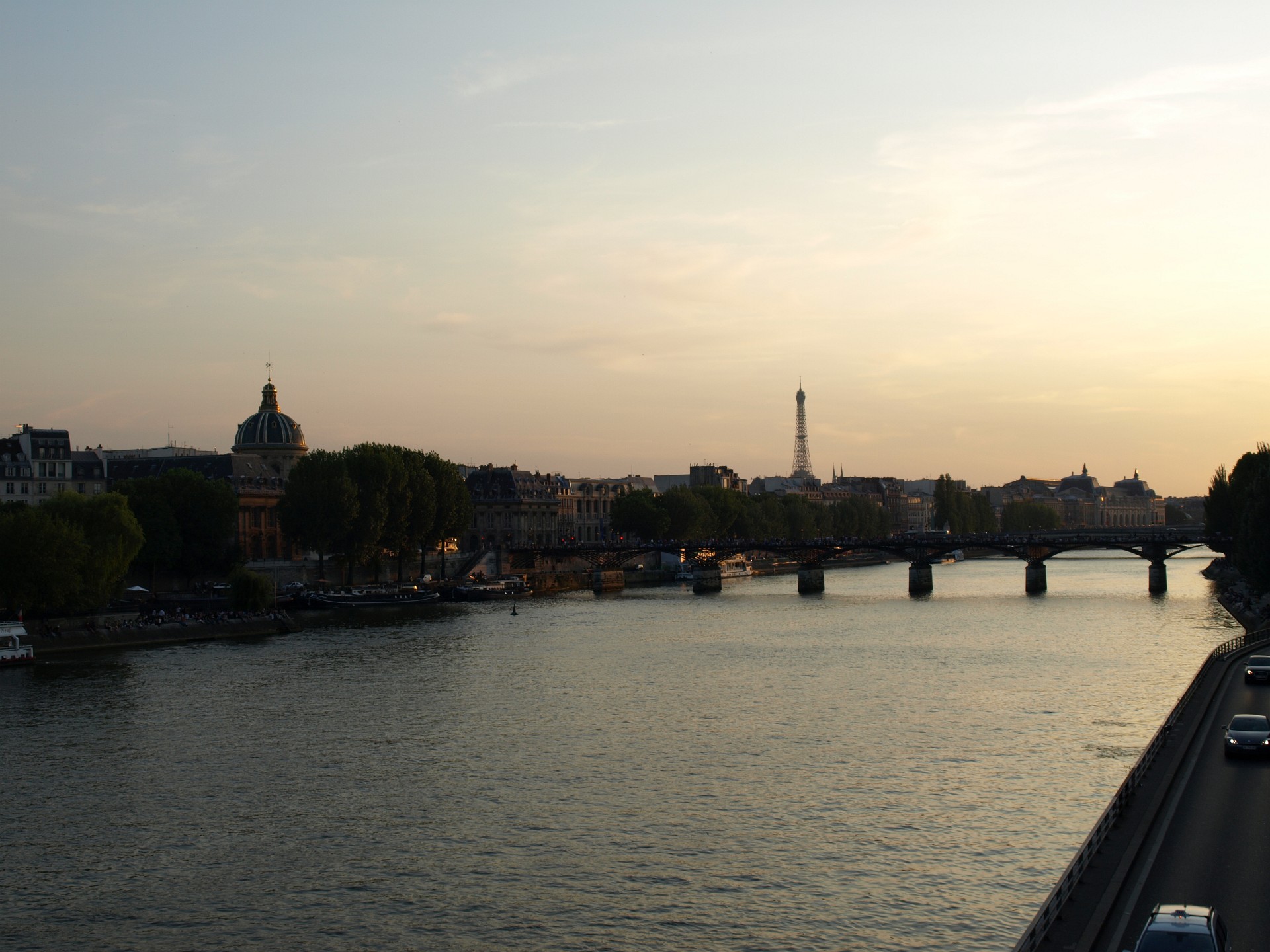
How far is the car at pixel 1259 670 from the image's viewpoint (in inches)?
1660

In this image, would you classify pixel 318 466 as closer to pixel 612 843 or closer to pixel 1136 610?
pixel 1136 610

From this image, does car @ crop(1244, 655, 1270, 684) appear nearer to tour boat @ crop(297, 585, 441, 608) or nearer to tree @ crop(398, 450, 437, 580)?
tour boat @ crop(297, 585, 441, 608)

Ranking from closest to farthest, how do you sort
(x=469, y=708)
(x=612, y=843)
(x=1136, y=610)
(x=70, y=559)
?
(x=612, y=843)
(x=469, y=708)
(x=70, y=559)
(x=1136, y=610)

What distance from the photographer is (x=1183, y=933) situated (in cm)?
1617

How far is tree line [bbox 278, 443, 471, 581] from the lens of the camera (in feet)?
329

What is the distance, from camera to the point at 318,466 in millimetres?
102500

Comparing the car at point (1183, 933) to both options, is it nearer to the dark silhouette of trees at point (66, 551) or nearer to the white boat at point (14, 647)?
the white boat at point (14, 647)

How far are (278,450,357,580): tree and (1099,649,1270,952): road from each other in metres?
77.6

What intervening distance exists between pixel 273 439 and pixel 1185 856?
389ft

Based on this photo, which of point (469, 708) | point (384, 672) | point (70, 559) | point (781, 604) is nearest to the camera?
point (469, 708)

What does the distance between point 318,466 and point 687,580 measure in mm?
49863

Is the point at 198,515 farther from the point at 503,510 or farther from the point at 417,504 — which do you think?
the point at 503,510

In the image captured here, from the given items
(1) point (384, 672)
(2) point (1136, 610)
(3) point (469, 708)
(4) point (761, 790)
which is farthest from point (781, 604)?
(4) point (761, 790)

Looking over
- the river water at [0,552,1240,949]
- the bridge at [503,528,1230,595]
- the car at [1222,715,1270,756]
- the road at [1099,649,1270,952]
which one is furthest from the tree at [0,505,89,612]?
the bridge at [503,528,1230,595]
